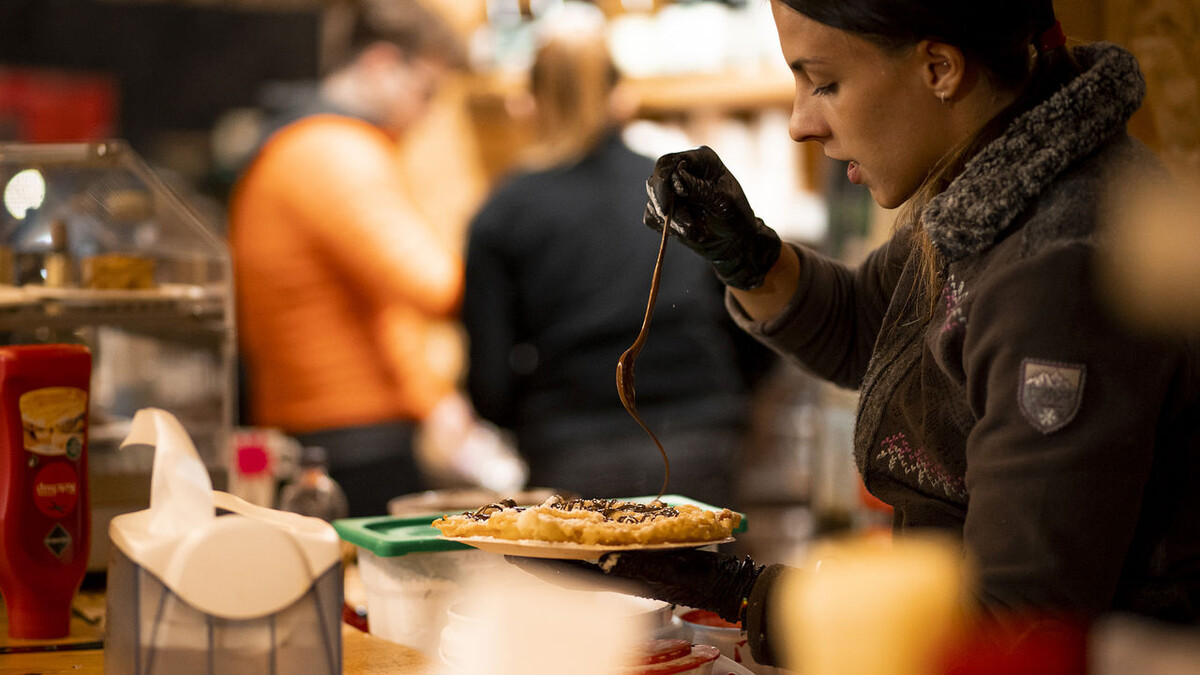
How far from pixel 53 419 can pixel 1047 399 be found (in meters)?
1.30

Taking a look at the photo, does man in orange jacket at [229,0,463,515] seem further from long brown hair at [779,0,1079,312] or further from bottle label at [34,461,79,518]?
long brown hair at [779,0,1079,312]

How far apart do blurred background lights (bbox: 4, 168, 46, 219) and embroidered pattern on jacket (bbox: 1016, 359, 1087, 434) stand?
183 centimetres

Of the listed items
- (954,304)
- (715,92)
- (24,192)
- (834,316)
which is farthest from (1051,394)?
(715,92)

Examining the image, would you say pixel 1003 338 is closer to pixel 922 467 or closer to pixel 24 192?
pixel 922 467

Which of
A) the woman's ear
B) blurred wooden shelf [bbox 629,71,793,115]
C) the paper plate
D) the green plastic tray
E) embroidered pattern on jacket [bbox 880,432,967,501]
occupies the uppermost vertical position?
blurred wooden shelf [bbox 629,71,793,115]

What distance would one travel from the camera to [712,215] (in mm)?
1795

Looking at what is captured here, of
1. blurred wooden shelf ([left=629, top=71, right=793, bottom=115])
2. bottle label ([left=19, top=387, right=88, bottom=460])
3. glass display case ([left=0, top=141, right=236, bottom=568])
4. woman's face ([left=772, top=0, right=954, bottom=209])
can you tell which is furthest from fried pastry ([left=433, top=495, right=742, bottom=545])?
blurred wooden shelf ([left=629, top=71, right=793, bottom=115])

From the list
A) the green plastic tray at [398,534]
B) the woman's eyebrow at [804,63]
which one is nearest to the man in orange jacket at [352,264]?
the green plastic tray at [398,534]

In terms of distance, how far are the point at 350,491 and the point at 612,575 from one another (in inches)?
91.1

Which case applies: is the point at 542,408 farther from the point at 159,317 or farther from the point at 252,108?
the point at 252,108

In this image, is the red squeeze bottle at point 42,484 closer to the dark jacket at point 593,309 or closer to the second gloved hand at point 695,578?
the second gloved hand at point 695,578

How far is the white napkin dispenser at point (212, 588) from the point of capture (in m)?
1.10

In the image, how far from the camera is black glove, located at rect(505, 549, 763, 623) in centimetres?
138

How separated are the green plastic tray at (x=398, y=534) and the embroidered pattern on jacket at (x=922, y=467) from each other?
23 centimetres
